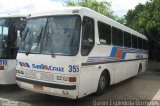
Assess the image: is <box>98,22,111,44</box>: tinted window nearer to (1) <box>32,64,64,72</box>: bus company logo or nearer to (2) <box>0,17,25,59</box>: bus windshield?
(1) <box>32,64,64,72</box>: bus company logo

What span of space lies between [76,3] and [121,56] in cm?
3188

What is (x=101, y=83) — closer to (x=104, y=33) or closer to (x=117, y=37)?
(x=104, y=33)

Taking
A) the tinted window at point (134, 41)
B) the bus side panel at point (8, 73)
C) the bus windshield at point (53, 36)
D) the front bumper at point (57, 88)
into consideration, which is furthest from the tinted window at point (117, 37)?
the bus side panel at point (8, 73)

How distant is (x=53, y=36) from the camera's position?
7926 millimetres

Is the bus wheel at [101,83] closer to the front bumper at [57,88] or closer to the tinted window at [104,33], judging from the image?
the tinted window at [104,33]

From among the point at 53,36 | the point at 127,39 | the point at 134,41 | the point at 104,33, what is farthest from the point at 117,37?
the point at 53,36

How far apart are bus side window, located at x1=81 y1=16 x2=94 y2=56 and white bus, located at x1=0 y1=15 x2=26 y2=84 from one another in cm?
299

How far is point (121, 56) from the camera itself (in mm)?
11555

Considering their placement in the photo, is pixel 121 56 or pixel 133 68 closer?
pixel 121 56

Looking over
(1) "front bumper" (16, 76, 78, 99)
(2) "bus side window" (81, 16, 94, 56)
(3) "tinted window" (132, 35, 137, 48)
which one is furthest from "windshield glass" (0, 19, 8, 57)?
(3) "tinted window" (132, 35, 137, 48)

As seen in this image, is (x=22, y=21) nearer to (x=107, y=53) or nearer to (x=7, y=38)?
(x=7, y=38)

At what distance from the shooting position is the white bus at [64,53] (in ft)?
24.6

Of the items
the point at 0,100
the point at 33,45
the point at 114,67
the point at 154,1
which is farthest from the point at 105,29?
the point at 154,1

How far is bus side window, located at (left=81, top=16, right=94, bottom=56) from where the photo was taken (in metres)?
7.84
